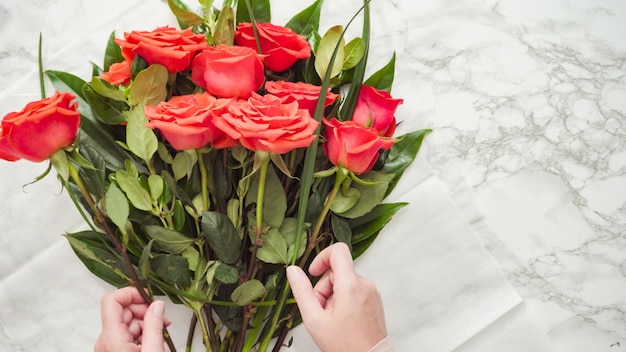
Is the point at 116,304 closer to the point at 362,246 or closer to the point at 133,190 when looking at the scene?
the point at 133,190

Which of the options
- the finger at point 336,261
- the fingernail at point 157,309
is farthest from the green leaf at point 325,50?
the fingernail at point 157,309

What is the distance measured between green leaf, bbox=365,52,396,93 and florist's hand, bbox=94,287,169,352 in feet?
1.24

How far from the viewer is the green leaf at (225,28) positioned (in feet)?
1.98

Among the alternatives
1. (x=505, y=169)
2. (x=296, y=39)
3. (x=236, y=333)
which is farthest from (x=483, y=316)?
(x=296, y=39)

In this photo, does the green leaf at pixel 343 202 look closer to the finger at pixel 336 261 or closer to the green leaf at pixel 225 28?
the finger at pixel 336 261

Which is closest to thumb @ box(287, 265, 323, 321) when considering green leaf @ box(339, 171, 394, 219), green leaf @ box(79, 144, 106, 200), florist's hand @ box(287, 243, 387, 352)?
florist's hand @ box(287, 243, 387, 352)

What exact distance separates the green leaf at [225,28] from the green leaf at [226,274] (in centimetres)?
25

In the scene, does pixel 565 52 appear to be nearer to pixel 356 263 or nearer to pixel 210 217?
pixel 356 263

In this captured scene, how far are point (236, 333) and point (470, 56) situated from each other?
50cm

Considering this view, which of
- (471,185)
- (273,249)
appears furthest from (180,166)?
(471,185)

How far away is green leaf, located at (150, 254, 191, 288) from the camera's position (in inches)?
22.8

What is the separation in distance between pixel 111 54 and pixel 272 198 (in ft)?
0.94

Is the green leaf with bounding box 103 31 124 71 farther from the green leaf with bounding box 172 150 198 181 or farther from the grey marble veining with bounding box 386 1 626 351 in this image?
the grey marble veining with bounding box 386 1 626 351

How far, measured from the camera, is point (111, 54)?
0.68 m
